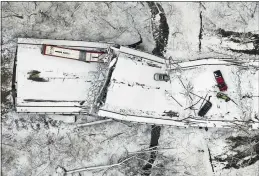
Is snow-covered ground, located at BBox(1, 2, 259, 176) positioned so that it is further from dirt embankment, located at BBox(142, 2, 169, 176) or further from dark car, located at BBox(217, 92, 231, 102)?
dark car, located at BBox(217, 92, 231, 102)

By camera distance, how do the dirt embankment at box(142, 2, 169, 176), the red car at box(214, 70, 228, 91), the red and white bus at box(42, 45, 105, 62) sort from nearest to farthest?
the red and white bus at box(42, 45, 105, 62), the red car at box(214, 70, 228, 91), the dirt embankment at box(142, 2, 169, 176)

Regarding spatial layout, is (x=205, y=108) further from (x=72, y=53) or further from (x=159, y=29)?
(x=72, y=53)

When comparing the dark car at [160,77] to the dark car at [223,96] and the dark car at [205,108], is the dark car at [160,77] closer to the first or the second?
the dark car at [205,108]

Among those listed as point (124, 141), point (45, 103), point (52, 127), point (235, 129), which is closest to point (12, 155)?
point (52, 127)

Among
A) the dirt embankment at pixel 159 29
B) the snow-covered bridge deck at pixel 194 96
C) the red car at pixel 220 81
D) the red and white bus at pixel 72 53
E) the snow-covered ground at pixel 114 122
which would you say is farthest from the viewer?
the dirt embankment at pixel 159 29

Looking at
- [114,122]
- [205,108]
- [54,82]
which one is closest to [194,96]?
[205,108]

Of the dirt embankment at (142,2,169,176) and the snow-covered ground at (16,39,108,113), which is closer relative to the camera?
the snow-covered ground at (16,39,108,113)

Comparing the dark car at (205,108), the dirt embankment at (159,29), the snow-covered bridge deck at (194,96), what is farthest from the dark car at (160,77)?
the dark car at (205,108)

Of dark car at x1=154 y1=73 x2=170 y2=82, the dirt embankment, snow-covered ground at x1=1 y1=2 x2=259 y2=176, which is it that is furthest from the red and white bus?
the dirt embankment
